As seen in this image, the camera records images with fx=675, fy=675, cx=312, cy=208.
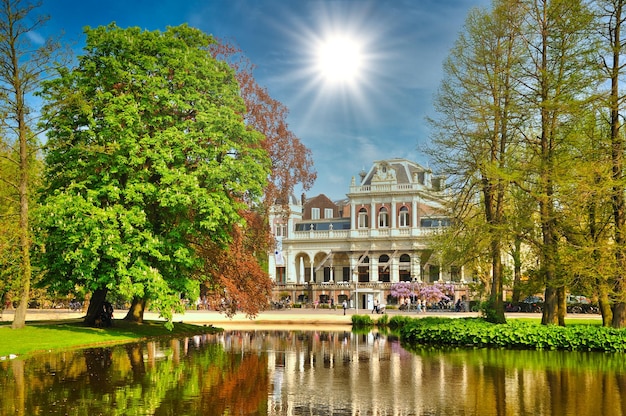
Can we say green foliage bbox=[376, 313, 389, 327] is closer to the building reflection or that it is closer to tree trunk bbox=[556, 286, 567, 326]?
tree trunk bbox=[556, 286, 567, 326]

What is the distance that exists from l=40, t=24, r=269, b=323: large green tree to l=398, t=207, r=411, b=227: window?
53.4m

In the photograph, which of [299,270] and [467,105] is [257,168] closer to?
[467,105]

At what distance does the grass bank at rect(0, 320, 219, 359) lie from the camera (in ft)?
74.6

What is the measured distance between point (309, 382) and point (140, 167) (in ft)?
46.4

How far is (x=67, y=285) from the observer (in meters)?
27.0

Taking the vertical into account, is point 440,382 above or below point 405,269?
below

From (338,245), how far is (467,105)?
56.0m

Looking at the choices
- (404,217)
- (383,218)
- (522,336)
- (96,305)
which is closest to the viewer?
(522,336)

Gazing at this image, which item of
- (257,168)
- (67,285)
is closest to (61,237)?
(67,285)

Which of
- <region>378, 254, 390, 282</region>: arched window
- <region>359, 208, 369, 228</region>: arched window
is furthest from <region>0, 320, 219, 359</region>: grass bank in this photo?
<region>359, 208, 369, 228</region>: arched window

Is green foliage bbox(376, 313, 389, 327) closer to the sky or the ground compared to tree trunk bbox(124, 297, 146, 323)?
closer to the ground

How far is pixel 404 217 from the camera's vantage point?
81.4m

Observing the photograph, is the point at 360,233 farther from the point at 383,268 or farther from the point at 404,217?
the point at 404,217

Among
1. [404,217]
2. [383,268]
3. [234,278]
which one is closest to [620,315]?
[234,278]
